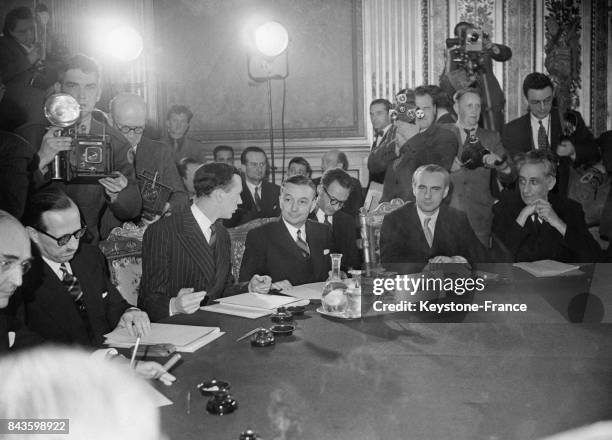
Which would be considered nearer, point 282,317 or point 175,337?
point 175,337

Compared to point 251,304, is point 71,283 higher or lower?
higher

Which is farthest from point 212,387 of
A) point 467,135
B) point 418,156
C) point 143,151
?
point 467,135

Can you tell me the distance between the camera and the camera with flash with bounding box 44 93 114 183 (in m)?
3.26

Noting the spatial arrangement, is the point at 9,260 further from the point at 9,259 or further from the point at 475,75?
the point at 475,75

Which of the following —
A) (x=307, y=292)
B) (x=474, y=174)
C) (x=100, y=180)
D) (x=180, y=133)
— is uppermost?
(x=180, y=133)

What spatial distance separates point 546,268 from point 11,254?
7.58 ft

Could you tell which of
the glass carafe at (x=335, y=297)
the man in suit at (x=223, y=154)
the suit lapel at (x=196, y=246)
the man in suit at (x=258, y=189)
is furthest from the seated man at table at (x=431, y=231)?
the man in suit at (x=223, y=154)

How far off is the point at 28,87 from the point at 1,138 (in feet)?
3.32

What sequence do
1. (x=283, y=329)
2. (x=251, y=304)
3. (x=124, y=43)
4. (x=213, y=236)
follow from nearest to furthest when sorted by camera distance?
(x=283, y=329), (x=251, y=304), (x=213, y=236), (x=124, y=43)

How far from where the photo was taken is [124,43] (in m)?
6.82

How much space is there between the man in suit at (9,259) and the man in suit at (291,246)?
1466mm

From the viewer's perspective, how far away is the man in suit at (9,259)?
188 cm

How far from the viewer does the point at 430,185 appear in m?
3.72

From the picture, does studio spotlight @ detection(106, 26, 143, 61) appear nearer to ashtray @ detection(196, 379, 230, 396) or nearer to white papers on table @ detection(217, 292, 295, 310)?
white papers on table @ detection(217, 292, 295, 310)
